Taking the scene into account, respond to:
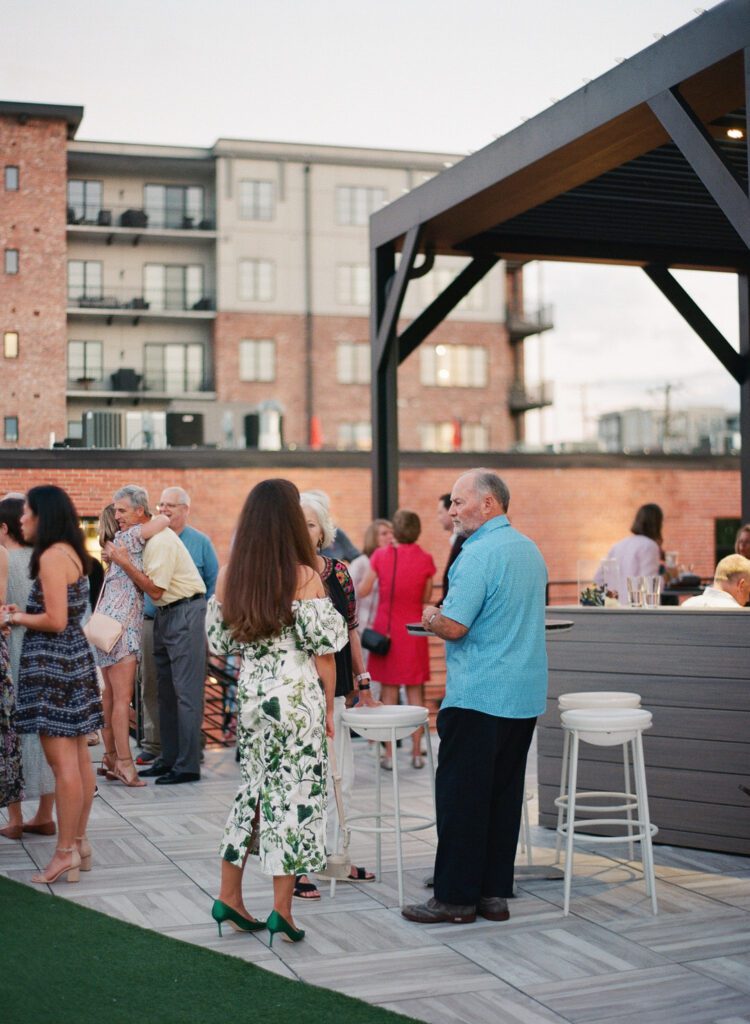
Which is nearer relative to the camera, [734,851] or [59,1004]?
[59,1004]

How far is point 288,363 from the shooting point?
37.9m

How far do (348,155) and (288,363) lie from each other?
662cm

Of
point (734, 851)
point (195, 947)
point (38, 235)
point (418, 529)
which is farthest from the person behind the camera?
point (38, 235)

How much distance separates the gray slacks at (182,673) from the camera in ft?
24.4

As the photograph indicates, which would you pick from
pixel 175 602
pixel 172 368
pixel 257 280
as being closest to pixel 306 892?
→ pixel 175 602

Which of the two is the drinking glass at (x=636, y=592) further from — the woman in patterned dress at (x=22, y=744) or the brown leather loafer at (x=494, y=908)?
the woman in patterned dress at (x=22, y=744)

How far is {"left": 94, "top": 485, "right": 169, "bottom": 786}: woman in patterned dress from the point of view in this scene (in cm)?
736

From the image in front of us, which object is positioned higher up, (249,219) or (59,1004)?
(249,219)

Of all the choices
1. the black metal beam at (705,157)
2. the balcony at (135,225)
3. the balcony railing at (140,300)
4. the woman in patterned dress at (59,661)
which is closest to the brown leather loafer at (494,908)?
the woman in patterned dress at (59,661)

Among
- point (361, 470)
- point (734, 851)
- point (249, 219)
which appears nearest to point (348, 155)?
point (249, 219)

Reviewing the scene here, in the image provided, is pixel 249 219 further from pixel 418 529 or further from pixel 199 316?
pixel 418 529

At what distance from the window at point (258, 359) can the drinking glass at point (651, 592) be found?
3207cm

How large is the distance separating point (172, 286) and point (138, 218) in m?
2.24

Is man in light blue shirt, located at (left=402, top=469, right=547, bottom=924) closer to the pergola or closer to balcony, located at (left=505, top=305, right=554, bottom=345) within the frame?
the pergola
